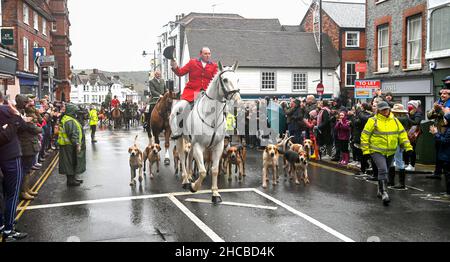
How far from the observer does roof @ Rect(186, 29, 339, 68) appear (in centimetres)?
4516

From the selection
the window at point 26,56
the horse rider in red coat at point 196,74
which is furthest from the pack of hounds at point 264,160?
the window at point 26,56

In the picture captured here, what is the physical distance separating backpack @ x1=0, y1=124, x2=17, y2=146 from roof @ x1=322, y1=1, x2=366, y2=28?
42.3m

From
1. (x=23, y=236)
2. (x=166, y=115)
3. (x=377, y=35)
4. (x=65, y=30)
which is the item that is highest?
(x=65, y=30)

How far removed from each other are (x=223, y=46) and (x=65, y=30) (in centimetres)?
2127

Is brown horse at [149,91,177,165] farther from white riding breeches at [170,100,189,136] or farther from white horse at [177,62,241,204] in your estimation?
white horse at [177,62,241,204]

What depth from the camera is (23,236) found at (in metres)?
6.74

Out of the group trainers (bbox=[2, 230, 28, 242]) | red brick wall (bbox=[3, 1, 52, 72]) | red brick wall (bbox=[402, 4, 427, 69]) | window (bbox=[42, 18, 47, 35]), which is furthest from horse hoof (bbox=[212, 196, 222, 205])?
window (bbox=[42, 18, 47, 35])

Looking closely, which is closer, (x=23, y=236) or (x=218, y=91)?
(x=23, y=236)

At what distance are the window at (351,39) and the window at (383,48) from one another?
21.1 metres

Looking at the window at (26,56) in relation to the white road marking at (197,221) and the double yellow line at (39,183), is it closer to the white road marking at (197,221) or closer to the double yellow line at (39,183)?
the double yellow line at (39,183)

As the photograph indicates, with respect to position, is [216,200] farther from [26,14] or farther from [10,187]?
[26,14]
